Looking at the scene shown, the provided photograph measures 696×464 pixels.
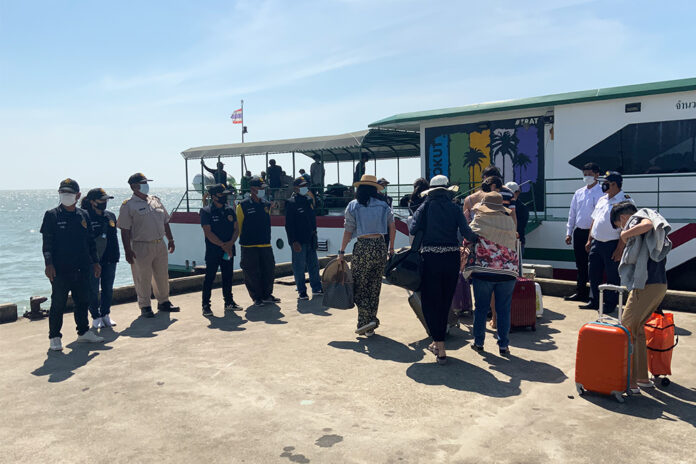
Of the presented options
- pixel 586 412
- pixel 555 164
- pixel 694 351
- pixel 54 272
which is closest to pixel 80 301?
pixel 54 272

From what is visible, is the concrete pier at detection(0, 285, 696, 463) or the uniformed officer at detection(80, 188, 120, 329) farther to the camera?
the uniformed officer at detection(80, 188, 120, 329)

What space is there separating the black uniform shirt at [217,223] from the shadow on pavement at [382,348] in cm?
273

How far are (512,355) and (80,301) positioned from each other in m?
4.82

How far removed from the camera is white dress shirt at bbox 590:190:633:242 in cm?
708

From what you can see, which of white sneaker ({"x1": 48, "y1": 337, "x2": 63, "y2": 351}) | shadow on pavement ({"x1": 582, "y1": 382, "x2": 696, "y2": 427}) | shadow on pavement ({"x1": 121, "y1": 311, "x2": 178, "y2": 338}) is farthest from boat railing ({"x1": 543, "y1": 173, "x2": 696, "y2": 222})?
white sneaker ({"x1": 48, "y1": 337, "x2": 63, "y2": 351})

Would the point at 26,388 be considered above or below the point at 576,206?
below

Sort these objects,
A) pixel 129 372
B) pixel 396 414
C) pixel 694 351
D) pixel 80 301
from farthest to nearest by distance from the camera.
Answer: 1. pixel 80 301
2. pixel 694 351
3. pixel 129 372
4. pixel 396 414

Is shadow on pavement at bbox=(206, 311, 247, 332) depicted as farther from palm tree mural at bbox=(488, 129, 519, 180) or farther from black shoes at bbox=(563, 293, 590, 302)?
palm tree mural at bbox=(488, 129, 519, 180)

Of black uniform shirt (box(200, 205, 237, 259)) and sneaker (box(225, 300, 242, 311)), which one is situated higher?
black uniform shirt (box(200, 205, 237, 259))

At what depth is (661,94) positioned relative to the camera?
10398 millimetres

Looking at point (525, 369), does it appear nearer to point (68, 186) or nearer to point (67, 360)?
point (67, 360)

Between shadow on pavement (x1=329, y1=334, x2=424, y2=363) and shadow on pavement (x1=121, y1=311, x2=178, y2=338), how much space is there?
238 centimetres

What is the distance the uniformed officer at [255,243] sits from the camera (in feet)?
26.8

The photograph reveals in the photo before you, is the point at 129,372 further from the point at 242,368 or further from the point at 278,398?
the point at 278,398
